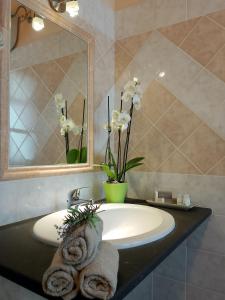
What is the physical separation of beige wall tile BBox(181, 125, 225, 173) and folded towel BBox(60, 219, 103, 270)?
0.92 metres

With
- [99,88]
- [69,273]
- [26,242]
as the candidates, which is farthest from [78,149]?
[69,273]

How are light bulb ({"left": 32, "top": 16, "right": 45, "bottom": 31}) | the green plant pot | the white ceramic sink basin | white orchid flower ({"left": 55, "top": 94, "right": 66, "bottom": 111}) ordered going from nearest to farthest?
the white ceramic sink basin
light bulb ({"left": 32, "top": 16, "right": 45, "bottom": 31})
white orchid flower ({"left": 55, "top": 94, "right": 66, "bottom": 111})
the green plant pot

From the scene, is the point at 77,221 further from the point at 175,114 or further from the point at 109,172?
the point at 175,114

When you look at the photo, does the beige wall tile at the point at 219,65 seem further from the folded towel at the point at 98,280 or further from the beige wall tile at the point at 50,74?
the folded towel at the point at 98,280

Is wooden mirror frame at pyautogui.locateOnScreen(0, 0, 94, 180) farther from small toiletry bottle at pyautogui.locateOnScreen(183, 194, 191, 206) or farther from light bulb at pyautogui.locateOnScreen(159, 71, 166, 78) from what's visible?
small toiletry bottle at pyautogui.locateOnScreen(183, 194, 191, 206)

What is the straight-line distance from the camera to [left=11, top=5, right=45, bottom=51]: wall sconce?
1.00 metres

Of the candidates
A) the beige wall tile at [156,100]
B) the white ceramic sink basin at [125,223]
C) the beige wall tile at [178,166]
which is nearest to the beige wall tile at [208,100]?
the beige wall tile at [156,100]

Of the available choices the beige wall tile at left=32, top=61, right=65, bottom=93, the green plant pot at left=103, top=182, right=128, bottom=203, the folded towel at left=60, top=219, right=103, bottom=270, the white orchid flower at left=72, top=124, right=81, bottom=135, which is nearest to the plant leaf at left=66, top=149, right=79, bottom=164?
the white orchid flower at left=72, top=124, right=81, bottom=135

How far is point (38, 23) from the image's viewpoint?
1.13 m

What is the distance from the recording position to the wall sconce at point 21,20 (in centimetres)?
100

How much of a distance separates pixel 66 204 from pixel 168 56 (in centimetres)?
104

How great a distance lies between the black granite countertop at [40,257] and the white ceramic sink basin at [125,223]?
3cm

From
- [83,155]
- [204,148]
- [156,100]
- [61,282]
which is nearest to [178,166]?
[204,148]

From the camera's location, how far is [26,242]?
802 millimetres
